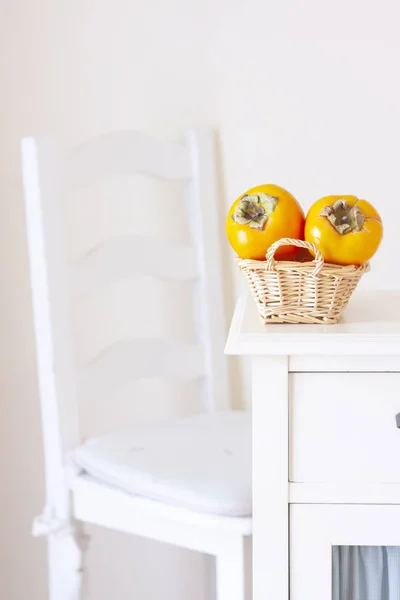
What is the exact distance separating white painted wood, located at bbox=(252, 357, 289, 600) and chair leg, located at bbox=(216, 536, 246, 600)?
143 mm

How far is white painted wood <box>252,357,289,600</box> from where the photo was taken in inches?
33.6

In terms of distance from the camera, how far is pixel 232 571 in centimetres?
104

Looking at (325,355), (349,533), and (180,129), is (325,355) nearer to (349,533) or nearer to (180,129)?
(349,533)

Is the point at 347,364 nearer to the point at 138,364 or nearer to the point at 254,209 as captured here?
the point at 254,209

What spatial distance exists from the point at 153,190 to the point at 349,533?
826mm

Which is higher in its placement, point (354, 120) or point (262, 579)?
point (354, 120)

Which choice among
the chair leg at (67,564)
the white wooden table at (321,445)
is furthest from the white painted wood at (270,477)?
the chair leg at (67,564)

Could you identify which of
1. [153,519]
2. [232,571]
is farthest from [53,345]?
[232,571]

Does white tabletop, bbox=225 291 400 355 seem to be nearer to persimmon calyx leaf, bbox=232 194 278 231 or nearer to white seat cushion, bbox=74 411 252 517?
persimmon calyx leaf, bbox=232 194 278 231

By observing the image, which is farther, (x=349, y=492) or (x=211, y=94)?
(x=211, y=94)

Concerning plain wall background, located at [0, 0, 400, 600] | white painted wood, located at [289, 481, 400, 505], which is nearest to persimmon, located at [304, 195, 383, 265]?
white painted wood, located at [289, 481, 400, 505]

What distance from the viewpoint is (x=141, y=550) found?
162 centimetres

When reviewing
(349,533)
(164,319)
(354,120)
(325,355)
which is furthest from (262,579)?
(354,120)

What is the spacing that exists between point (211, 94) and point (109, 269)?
15.9 inches
